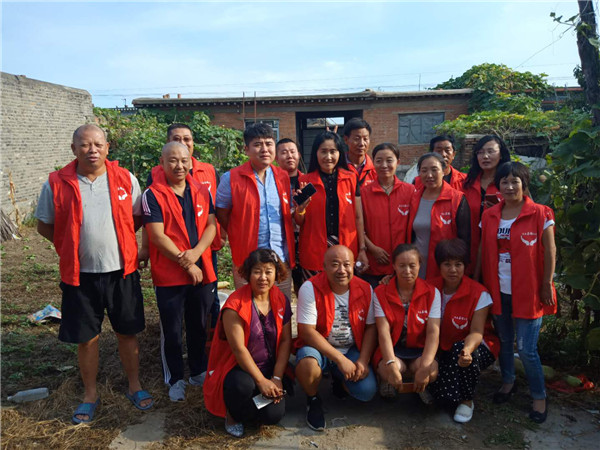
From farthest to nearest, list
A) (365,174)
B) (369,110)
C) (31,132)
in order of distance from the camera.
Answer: (369,110) → (31,132) → (365,174)

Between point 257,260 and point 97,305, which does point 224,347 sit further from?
point 97,305

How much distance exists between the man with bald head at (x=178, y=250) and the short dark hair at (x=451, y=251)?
166 cm

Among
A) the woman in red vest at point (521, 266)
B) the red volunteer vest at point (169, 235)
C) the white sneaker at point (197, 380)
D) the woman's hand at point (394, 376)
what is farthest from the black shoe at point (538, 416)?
the red volunteer vest at point (169, 235)

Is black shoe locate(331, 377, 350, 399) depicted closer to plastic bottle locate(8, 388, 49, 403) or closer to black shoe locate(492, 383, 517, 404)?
black shoe locate(492, 383, 517, 404)

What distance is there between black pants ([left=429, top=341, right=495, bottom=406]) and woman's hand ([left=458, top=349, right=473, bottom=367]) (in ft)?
0.20

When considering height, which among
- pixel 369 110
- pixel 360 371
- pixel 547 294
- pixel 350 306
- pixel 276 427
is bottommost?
pixel 276 427

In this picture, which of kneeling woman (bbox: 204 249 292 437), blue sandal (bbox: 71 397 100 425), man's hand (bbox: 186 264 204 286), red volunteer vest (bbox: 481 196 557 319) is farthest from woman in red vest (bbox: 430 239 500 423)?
blue sandal (bbox: 71 397 100 425)

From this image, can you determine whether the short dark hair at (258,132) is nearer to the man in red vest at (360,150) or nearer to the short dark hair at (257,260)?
the man in red vest at (360,150)

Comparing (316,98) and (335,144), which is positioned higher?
(316,98)

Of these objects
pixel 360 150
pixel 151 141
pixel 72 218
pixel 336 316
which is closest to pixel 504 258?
pixel 336 316

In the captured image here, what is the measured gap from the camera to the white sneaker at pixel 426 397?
3119 mm

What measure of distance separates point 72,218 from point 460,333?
274 centimetres

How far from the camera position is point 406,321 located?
317 centimetres

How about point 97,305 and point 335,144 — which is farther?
point 335,144
